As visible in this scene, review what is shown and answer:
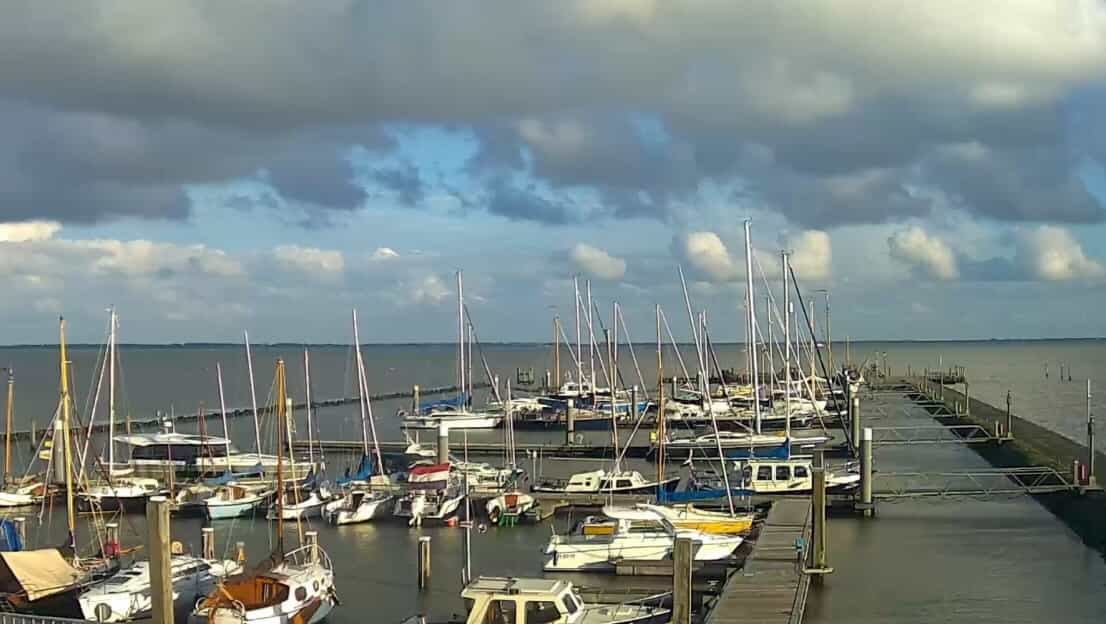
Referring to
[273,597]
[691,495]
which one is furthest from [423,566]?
[691,495]

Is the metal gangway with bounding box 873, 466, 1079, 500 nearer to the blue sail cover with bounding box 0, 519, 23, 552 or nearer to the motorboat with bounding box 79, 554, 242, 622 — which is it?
the motorboat with bounding box 79, 554, 242, 622

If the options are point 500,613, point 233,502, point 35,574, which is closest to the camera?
point 500,613

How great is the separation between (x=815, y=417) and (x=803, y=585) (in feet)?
159

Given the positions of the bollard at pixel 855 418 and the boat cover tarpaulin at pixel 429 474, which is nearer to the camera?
the boat cover tarpaulin at pixel 429 474

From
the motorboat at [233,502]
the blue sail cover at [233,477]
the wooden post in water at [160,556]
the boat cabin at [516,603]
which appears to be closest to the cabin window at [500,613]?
the boat cabin at [516,603]

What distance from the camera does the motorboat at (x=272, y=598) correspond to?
77.0 feet

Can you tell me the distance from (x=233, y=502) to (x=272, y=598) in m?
17.5

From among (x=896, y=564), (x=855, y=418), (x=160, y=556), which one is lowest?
(x=896, y=564)

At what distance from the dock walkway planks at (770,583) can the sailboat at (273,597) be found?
9.15m

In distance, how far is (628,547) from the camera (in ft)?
101

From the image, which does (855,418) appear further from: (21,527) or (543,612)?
(21,527)

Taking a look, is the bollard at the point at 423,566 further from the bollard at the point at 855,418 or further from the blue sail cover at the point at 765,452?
the bollard at the point at 855,418

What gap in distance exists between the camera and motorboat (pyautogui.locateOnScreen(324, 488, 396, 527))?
39.4 metres

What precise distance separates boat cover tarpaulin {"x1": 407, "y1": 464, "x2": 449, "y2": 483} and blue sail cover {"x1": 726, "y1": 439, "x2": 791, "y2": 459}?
15599mm
